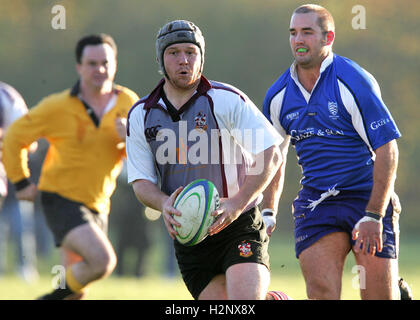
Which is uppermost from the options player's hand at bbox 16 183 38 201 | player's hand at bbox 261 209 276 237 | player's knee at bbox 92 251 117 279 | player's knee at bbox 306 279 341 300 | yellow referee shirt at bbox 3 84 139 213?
yellow referee shirt at bbox 3 84 139 213

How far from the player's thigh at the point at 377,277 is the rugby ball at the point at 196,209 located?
4.50ft

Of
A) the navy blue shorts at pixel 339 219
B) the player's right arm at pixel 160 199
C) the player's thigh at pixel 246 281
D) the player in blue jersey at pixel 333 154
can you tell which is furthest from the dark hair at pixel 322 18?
the player's thigh at pixel 246 281

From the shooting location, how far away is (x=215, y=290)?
5836 millimetres

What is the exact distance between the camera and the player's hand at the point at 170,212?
544 cm

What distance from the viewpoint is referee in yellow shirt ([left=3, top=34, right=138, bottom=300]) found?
330 inches

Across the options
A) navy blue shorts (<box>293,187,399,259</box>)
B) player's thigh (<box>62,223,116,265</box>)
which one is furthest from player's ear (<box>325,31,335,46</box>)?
player's thigh (<box>62,223,116,265</box>)

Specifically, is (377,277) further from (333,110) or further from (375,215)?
(333,110)

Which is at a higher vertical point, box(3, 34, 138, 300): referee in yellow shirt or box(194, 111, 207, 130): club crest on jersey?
box(3, 34, 138, 300): referee in yellow shirt

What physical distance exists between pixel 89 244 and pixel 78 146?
101 cm

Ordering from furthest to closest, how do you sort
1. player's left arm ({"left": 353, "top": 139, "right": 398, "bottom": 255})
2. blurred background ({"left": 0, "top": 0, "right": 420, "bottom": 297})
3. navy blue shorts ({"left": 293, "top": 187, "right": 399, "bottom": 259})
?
1. blurred background ({"left": 0, "top": 0, "right": 420, "bottom": 297})
2. navy blue shorts ({"left": 293, "top": 187, "right": 399, "bottom": 259})
3. player's left arm ({"left": 353, "top": 139, "right": 398, "bottom": 255})

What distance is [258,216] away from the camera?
5910mm

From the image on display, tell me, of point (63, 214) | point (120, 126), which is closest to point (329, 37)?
point (120, 126)

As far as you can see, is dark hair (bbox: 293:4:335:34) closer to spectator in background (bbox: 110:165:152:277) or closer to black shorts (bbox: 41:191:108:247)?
black shorts (bbox: 41:191:108:247)

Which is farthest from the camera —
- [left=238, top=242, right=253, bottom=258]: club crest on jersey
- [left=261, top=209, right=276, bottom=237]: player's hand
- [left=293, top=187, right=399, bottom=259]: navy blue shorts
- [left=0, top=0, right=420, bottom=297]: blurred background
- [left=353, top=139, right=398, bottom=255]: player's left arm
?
[left=0, top=0, right=420, bottom=297]: blurred background
